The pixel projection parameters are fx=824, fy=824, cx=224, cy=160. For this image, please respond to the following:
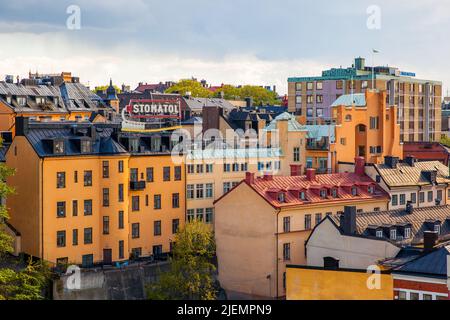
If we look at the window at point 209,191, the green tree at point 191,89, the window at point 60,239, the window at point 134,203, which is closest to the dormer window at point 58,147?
the window at point 60,239

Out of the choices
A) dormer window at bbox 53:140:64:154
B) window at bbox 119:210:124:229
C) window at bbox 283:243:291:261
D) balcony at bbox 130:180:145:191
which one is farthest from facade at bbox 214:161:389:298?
dormer window at bbox 53:140:64:154

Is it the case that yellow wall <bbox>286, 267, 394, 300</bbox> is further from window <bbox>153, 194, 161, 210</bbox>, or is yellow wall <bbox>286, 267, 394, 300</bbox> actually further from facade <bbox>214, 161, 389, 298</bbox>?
window <bbox>153, 194, 161, 210</bbox>

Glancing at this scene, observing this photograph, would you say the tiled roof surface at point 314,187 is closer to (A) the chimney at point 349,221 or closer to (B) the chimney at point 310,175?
(B) the chimney at point 310,175

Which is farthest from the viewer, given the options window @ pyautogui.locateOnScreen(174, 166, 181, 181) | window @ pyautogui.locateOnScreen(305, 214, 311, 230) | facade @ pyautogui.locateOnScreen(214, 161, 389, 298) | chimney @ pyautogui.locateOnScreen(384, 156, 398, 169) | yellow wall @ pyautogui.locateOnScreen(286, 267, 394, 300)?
chimney @ pyautogui.locateOnScreen(384, 156, 398, 169)

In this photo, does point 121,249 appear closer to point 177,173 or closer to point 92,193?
point 92,193

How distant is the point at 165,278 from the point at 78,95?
48.4 m

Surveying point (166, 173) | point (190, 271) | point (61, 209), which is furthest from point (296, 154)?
point (61, 209)

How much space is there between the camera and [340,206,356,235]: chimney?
51.2 metres

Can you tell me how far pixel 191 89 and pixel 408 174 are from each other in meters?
99.7

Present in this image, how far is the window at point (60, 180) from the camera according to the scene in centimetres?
5822

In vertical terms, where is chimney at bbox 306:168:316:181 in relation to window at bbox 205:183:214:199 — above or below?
above

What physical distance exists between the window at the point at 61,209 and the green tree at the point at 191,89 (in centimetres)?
10093

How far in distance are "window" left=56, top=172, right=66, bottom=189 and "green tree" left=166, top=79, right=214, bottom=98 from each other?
101m
